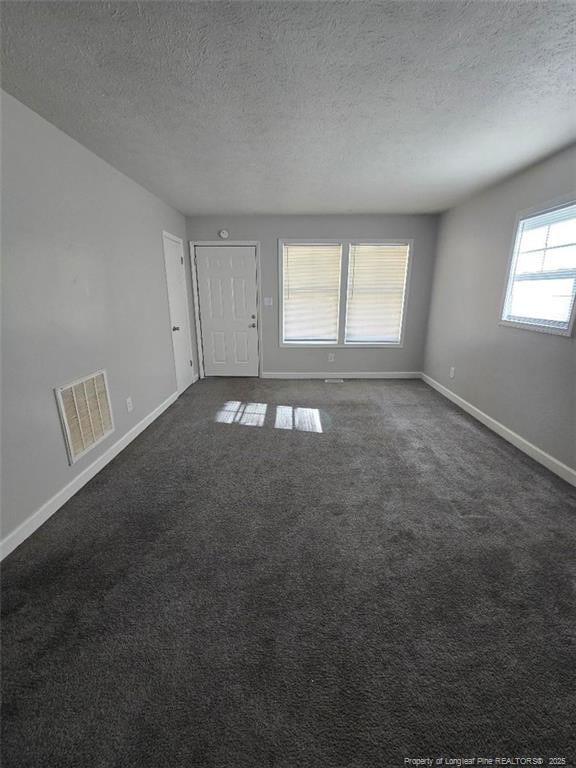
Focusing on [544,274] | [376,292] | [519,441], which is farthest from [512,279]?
[376,292]

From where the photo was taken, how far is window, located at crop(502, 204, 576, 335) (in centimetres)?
245

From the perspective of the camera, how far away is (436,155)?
253cm

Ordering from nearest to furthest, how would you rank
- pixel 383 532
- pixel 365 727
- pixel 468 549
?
pixel 365 727 → pixel 468 549 → pixel 383 532

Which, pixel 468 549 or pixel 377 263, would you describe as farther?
pixel 377 263

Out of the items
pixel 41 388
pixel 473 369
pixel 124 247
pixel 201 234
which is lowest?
pixel 473 369

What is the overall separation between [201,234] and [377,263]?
8.85 feet

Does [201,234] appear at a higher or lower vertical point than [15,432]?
higher

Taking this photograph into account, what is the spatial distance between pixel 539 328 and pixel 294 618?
2.93 m

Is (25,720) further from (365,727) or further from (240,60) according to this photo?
(240,60)

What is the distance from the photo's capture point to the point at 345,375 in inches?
204

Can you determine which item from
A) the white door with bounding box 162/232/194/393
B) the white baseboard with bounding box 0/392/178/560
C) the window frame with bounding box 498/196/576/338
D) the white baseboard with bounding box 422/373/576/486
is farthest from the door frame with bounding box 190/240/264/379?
the window frame with bounding box 498/196/576/338

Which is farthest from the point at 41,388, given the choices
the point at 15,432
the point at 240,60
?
the point at 240,60

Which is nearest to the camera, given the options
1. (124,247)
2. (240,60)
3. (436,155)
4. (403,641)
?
(403,641)

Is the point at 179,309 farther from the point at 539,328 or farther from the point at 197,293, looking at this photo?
the point at 539,328
